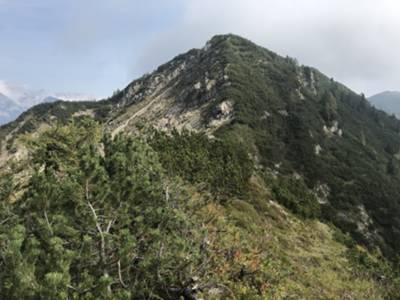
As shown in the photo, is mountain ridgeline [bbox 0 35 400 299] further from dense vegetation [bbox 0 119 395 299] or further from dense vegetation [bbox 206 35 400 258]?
dense vegetation [bbox 206 35 400 258]

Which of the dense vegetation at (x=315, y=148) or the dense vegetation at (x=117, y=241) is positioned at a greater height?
the dense vegetation at (x=315, y=148)

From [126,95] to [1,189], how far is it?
171509mm

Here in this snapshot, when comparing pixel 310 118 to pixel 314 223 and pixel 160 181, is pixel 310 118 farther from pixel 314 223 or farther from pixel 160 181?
pixel 160 181

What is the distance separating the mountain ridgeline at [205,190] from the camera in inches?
439

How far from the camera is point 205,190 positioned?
25203 mm

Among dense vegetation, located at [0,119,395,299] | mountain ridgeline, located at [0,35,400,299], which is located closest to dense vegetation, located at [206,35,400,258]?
mountain ridgeline, located at [0,35,400,299]

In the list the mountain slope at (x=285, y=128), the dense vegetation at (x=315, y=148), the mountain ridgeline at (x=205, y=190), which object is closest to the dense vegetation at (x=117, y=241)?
the mountain ridgeline at (x=205, y=190)

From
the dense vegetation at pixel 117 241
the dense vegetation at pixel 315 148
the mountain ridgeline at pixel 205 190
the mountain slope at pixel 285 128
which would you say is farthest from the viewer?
the mountain slope at pixel 285 128

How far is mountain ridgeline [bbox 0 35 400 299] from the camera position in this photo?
1114 centimetres

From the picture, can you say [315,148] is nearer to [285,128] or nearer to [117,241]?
[285,128]

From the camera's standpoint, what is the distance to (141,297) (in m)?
12.0

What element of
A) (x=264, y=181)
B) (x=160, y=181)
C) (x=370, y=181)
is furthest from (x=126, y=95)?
(x=160, y=181)

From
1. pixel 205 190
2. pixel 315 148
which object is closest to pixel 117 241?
pixel 205 190

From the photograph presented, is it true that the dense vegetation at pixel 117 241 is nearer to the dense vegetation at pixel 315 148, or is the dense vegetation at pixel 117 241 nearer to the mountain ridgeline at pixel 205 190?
the mountain ridgeline at pixel 205 190
